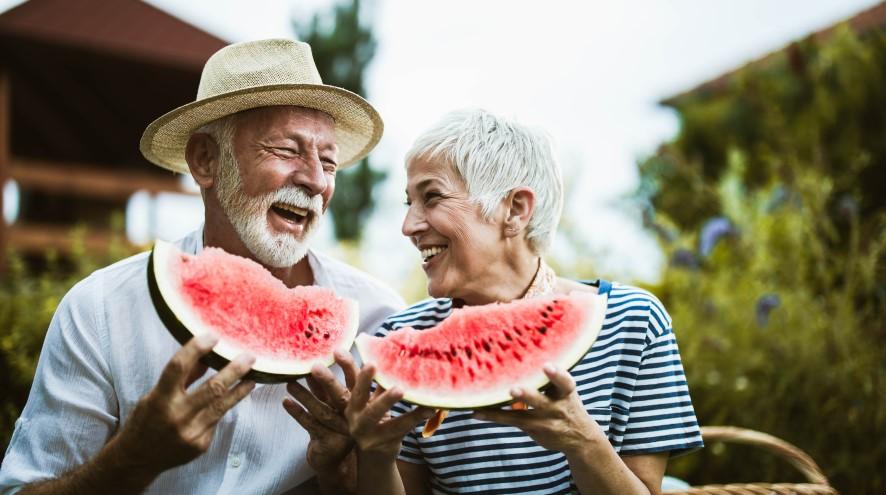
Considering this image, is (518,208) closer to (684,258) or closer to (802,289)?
(684,258)

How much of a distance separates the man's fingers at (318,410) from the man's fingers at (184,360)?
0.34m

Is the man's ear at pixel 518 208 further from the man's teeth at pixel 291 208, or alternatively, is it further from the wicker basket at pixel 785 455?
the wicker basket at pixel 785 455

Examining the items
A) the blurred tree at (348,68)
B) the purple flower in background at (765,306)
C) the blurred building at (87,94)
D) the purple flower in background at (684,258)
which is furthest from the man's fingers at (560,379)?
the blurred tree at (348,68)

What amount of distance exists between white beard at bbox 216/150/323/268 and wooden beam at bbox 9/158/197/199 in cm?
873

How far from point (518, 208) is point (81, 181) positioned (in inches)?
384

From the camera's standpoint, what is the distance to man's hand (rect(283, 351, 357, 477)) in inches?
82.6

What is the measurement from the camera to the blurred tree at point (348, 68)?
24.5m

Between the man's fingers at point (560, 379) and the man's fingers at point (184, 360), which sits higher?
the man's fingers at point (560, 379)

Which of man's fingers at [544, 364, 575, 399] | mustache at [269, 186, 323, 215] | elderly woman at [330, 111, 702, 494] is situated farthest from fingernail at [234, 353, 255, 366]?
mustache at [269, 186, 323, 215]

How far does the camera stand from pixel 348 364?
2061 mm

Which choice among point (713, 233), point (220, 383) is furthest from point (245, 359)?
point (713, 233)

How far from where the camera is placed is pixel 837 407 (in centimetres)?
443

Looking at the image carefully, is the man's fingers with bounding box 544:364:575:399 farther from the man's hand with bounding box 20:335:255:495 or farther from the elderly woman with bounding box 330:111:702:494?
the man's hand with bounding box 20:335:255:495

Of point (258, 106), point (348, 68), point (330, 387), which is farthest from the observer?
point (348, 68)
